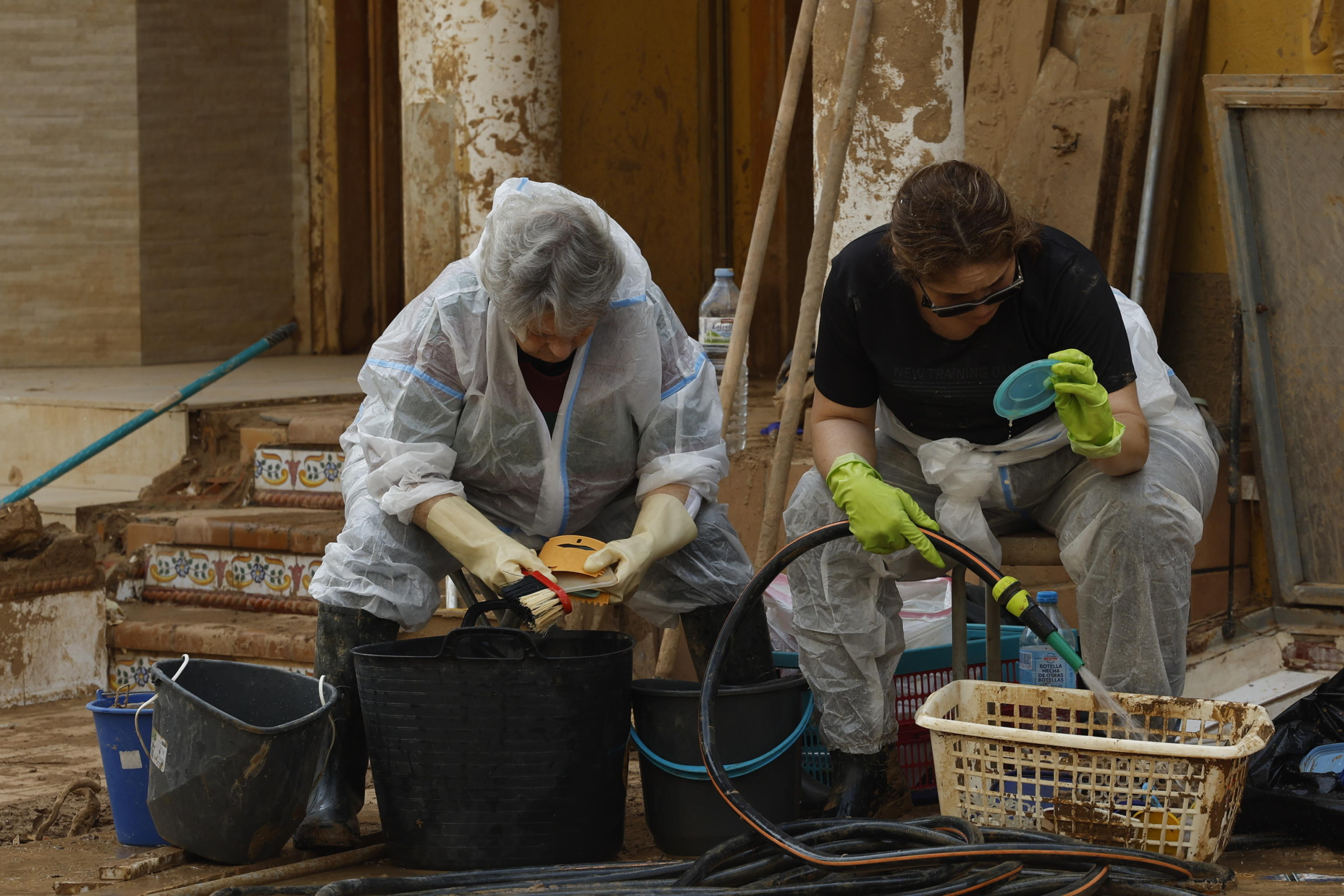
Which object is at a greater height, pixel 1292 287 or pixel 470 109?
pixel 470 109

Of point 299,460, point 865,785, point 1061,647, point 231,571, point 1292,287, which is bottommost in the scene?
point 231,571

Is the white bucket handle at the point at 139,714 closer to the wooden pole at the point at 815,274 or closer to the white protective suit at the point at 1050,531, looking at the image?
the white protective suit at the point at 1050,531

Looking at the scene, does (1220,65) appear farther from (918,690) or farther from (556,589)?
(556,589)

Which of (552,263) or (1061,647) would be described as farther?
(552,263)

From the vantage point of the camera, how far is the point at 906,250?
2.59m

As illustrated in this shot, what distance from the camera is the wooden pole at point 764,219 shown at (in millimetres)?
3877

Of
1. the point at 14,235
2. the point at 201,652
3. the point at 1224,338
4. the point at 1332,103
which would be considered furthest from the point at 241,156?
the point at 1332,103

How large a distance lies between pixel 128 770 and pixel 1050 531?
1704 mm

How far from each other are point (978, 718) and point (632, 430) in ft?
2.74

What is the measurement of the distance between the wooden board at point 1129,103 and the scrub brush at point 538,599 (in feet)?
8.21

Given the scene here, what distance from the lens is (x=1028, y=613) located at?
2488 mm

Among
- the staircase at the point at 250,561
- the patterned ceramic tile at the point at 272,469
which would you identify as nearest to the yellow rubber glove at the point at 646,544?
the staircase at the point at 250,561

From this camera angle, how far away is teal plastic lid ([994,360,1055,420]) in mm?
2613

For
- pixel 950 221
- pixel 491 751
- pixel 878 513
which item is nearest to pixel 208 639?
pixel 491 751
